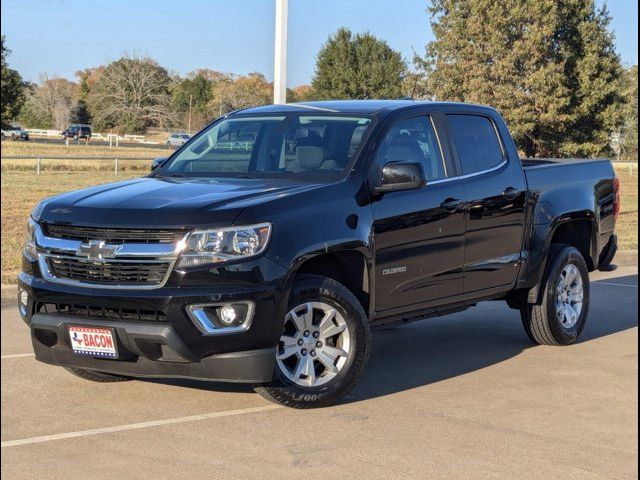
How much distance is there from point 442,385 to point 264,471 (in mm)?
2286

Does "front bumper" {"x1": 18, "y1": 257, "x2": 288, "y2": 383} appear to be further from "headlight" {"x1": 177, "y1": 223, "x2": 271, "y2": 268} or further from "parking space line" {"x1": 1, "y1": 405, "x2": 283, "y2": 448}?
"parking space line" {"x1": 1, "y1": 405, "x2": 283, "y2": 448}

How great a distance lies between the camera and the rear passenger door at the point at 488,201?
7.46 m

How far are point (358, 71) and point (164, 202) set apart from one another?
1967 cm

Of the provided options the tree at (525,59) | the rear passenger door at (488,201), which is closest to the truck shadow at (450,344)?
the rear passenger door at (488,201)

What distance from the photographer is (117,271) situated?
5.86 metres

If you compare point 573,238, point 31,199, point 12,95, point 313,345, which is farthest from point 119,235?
point 12,95

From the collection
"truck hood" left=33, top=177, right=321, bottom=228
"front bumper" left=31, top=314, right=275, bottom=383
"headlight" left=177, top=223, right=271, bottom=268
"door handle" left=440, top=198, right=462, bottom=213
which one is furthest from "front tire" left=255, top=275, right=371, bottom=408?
"door handle" left=440, top=198, right=462, bottom=213

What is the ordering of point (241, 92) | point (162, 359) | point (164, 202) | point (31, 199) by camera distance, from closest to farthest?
point (162, 359), point (164, 202), point (241, 92), point (31, 199)

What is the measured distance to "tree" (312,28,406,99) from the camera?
76.4ft

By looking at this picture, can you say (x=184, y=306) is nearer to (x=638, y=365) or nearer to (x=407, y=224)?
(x=407, y=224)

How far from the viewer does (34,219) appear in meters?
6.41

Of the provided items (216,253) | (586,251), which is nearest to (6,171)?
(586,251)

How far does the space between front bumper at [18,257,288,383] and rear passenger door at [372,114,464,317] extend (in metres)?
1.01

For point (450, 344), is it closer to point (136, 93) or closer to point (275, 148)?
point (275, 148)
